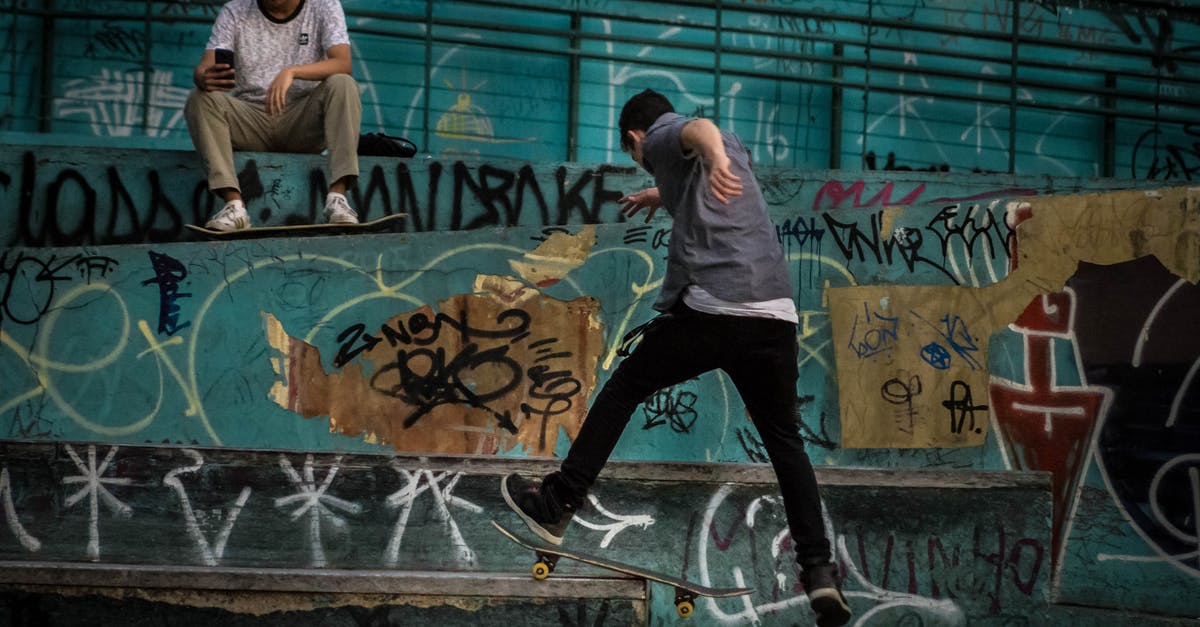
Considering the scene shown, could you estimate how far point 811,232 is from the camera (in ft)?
23.1

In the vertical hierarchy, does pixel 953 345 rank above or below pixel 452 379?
above

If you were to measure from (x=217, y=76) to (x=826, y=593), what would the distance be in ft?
15.1

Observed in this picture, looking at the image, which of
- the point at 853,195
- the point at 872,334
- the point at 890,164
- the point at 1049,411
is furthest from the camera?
the point at 890,164

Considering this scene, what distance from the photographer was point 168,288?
687 centimetres

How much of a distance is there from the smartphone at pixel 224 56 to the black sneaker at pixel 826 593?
459cm

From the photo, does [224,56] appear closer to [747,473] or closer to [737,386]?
[747,473]

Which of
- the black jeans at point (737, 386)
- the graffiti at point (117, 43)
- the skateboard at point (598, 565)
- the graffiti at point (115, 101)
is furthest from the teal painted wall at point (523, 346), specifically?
the graffiti at point (117, 43)

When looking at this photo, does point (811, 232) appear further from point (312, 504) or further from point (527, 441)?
point (312, 504)

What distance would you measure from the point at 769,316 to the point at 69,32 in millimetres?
7506

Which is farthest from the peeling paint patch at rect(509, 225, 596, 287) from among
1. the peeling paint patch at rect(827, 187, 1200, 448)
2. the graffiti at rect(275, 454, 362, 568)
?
the graffiti at rect(275, 454, 362, 568)

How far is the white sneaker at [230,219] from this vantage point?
6.94m

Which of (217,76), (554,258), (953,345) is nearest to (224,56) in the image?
(217,76)

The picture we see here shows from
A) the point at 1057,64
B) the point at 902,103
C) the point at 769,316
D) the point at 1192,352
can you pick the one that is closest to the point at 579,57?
the point at 902,103

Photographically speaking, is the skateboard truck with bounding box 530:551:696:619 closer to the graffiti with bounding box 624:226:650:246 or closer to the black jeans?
the black jeans
